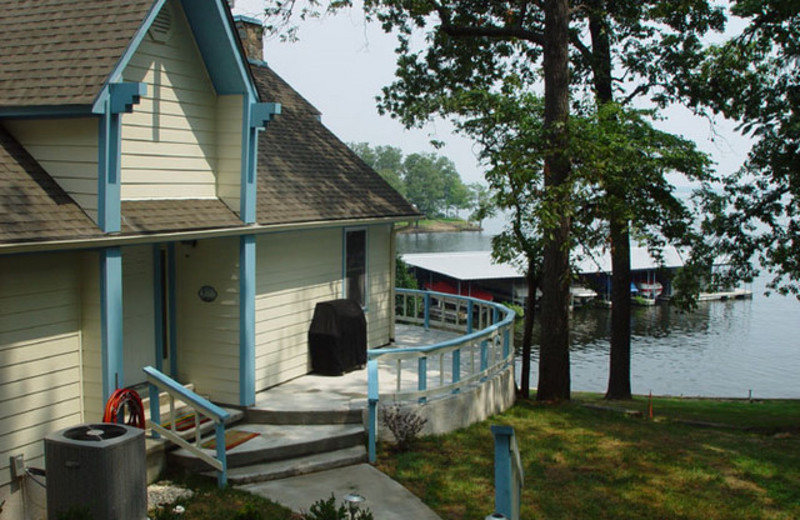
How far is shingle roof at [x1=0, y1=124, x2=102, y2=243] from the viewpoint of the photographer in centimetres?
774

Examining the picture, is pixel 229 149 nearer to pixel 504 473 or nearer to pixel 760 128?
pixel 504 473

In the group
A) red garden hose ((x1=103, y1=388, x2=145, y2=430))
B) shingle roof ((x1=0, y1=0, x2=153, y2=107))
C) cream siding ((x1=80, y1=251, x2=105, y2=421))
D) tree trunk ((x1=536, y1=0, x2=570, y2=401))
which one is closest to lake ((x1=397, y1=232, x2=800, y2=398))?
tree trunk ((x1=536, y1=0, x2=570, y2=401))

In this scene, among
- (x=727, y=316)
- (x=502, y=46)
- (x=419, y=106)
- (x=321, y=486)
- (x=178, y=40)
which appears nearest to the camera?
(x=321, y=486)

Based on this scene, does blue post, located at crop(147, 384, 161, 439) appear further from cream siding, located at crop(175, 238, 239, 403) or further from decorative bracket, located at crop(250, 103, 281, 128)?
decorative bracket, located at crop(250, 103, 281, 128)

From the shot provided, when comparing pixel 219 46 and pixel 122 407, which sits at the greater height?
pixel 219 46

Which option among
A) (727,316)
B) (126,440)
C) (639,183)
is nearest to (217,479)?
(126,440)

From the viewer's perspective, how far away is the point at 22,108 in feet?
28.3

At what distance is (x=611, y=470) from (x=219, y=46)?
7.47 m

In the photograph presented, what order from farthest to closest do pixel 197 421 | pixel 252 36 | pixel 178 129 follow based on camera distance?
pixel 252 36 < pixel 178 129 < pixel 197 421

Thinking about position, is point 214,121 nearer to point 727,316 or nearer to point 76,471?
point 76,471

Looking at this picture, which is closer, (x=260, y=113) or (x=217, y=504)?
(x=217, y=504)

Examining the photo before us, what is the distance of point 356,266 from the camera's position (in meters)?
15.0

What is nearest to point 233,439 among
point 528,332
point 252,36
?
point 528,332

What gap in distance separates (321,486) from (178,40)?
590cm
